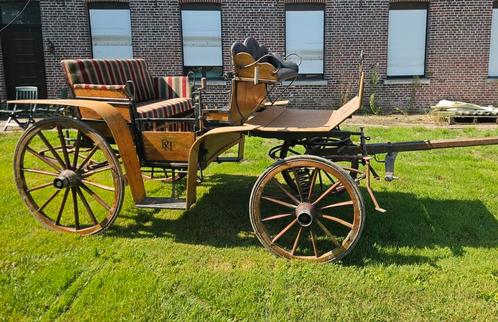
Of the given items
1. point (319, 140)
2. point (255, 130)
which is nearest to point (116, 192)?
point (255, 130)

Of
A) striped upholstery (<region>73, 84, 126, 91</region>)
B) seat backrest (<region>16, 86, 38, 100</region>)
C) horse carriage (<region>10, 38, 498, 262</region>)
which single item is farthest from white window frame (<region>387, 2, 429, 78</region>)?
striped upholstery (<region>73, 84, 126, 91</region>)

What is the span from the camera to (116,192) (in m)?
3.99

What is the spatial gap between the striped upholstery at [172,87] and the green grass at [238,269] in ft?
4.22

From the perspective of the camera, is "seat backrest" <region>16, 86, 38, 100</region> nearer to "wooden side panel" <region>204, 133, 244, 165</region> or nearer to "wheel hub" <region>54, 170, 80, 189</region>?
"wheel hub" <region>54, 170, 80, 189</region>

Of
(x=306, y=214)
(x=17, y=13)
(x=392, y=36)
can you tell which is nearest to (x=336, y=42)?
(x=392, y=36)

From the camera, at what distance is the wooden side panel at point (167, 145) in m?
4.15

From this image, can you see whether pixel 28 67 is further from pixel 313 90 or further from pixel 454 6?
pixel 454 6

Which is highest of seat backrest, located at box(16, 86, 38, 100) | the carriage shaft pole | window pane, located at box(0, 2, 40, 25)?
window pane, located at box(0, 2, 40, 25)

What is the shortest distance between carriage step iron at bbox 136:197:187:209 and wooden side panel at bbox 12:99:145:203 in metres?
0.07

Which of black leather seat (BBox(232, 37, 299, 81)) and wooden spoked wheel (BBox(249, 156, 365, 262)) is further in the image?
black leather seat (BBox(232, 37, 299, 81))

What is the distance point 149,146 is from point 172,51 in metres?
8.75

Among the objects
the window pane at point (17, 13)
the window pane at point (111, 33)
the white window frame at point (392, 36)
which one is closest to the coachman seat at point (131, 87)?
the window pane at point (111, 33)

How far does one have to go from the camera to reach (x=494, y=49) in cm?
1297

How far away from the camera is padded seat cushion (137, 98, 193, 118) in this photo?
445 cm
